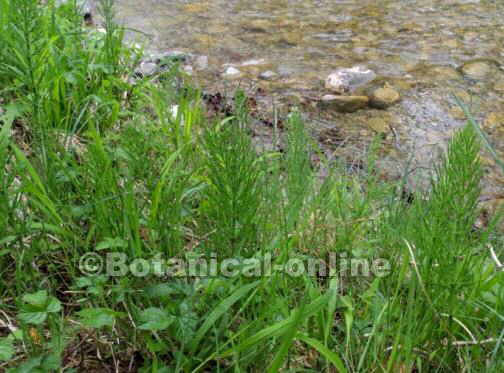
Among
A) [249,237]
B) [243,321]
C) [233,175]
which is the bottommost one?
[243,321]

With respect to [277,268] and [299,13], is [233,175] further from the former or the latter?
[299,13]

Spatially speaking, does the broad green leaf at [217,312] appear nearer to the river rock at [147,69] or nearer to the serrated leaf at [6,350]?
the serrated leaf at [6,350]

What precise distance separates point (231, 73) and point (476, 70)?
6.51 ft

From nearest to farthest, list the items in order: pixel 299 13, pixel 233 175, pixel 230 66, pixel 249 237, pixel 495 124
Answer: pixel 233 175 < pixel 249 237 < pixel 495 124 < pixel 230 66 < pixel 299 13

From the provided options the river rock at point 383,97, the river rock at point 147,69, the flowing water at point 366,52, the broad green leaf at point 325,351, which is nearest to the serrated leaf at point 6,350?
the broad green leaf at point 325,351

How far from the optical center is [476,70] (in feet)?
14.8

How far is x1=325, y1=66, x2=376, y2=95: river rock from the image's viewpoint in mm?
4230

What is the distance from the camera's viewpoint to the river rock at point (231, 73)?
450 centimetres

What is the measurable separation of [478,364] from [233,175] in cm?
87

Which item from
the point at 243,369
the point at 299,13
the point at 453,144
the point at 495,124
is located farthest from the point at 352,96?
the point at 243,369

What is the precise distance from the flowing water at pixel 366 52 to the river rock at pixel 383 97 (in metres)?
0.07

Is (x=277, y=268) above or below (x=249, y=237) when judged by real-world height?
below

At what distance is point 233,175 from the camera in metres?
1.39

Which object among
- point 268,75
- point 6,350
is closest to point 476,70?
point 268,75
